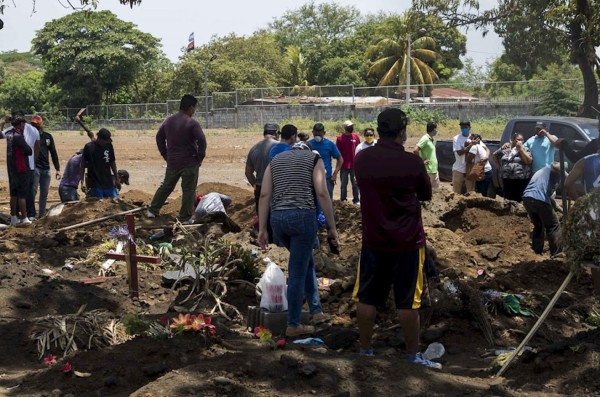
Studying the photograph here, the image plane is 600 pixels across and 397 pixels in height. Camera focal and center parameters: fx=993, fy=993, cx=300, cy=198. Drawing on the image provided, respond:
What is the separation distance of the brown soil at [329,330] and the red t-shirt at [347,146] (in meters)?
2.89

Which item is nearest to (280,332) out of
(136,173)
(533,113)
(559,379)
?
(559,379)

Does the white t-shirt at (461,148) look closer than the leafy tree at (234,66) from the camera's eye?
Yes

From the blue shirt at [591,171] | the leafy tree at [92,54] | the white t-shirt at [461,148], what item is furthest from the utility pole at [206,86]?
the blue shirt at [591,171]

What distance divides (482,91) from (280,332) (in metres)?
42.5

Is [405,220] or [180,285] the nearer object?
[405,220]

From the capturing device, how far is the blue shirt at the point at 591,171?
9.18m

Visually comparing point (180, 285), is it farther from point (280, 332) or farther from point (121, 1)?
point (121, 1)

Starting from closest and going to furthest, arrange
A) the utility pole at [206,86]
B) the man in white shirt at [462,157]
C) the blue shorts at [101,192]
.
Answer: the blue shorts at [101,192], the man in white shirt at [462,157], the utility pole at [206,86]

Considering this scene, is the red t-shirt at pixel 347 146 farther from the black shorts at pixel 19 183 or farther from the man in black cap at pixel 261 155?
the black shorts at pixel 19 183

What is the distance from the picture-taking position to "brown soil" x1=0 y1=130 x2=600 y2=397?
6105 millimetres

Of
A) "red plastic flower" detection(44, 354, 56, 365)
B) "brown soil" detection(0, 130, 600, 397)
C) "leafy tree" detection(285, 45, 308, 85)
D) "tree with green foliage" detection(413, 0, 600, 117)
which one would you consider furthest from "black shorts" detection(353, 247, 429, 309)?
Result: "leafy tree" detection(285, 45, 308, 85)

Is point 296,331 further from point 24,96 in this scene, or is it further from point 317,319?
point 24,96

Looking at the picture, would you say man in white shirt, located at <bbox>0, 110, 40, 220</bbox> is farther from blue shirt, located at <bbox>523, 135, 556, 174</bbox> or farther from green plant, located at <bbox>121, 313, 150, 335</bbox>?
green plant, located at <bbox>121, 313, 150, 335</bbox>

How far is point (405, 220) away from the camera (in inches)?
268
